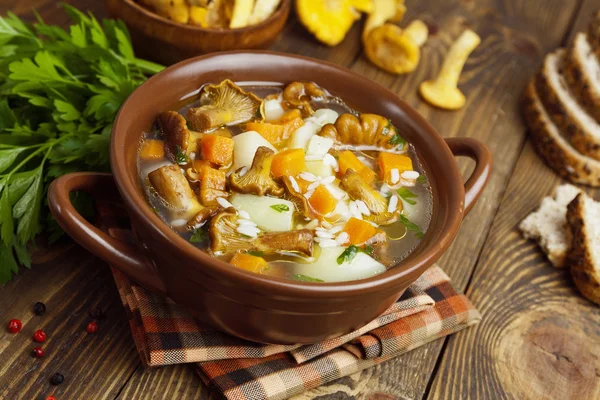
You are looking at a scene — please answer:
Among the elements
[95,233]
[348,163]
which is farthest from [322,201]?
[95,233]

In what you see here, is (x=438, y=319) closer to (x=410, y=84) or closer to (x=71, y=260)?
(x=71, y=260)

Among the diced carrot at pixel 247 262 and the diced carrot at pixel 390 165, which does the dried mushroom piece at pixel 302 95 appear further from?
the diced carrot at pixel 247 262

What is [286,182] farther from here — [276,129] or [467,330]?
[467,330]

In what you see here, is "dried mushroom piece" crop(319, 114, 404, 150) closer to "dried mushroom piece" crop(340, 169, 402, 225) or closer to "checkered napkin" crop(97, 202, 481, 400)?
"dried mushroom piece" crop(340, 169, 402, 225)

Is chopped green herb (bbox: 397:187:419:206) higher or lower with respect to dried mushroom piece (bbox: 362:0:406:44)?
higher

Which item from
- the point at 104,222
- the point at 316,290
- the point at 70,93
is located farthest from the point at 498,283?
the point at 70,93

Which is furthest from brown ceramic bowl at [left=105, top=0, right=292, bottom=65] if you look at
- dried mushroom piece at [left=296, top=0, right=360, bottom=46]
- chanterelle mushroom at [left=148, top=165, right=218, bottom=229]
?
chanterelle mushroom at [left=148, top=165, right=218, bottom=229]

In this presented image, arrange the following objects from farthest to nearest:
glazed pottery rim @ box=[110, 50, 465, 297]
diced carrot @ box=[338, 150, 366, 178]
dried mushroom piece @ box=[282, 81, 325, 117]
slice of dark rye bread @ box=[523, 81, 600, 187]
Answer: slice of dark rye bread @ box=[523, 81, 600, 187]
dried mushroom piece @ box=[282, 81, 325, 117]
diced carrot @ box=[338, 150, 366, 178]
glazed pottery rim @ box=[110, 50, 465, 297]
